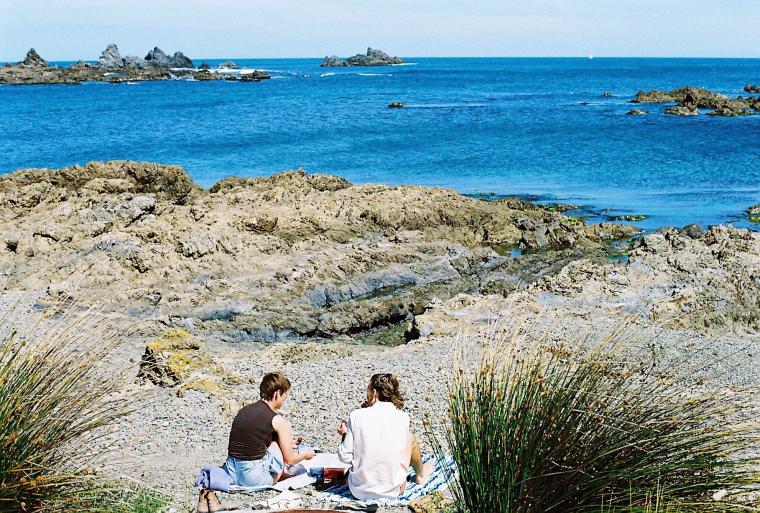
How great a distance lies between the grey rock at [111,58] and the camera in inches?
5812

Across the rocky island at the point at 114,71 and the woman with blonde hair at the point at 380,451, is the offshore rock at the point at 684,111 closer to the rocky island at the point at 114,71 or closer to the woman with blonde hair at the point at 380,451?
the woman with blonde hair at the point at 380,451

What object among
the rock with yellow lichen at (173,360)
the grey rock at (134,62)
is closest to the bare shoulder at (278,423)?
the rock with yellow lichen at (173,360)

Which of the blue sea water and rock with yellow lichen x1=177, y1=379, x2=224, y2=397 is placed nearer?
rock with yellow lichen x1=177, y1=379, x2=224, y2=397

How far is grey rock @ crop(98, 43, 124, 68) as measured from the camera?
147625 mm

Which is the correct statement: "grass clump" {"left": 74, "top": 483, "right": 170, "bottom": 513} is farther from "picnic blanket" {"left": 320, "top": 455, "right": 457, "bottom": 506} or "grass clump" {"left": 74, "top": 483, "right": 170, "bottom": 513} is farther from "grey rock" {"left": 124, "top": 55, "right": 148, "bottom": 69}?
"grey rock" {"left": 124, "top": 55, "right": 148, "bottom": 69}

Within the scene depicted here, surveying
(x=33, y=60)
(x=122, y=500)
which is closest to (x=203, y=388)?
(x=122, y=500)

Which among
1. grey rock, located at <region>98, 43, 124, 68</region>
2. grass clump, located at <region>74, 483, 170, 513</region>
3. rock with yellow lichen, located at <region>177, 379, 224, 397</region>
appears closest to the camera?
grass clump, located at <region>74, 483, 170, 513</region>

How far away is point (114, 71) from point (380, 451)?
150 m

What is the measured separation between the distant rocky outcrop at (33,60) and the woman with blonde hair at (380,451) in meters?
151

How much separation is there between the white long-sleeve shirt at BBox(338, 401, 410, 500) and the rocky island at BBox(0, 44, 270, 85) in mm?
124027

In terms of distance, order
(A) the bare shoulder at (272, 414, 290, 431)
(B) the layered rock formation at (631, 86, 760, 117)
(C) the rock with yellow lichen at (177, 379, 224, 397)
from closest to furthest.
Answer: (A) the bare shoulder at (272, 414, 290, 431), (C) the rock with yellow lichen at (177, 379, 224, 397), (B) the layered rock formation at (631, 86, 760, 117)

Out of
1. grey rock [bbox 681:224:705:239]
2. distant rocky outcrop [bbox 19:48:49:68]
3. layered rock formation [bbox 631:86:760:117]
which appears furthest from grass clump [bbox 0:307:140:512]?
distant rocky outcrop [bbox 19:48:49:68]

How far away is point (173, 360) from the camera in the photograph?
1048cm

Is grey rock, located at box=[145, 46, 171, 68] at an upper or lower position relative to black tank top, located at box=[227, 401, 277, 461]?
upper
